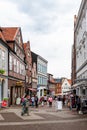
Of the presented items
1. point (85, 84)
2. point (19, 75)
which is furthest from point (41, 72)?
point (85, 84)

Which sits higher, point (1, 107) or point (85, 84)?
point (85, 84)

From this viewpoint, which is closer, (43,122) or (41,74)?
(43,122)

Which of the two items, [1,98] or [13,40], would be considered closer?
[1,98]

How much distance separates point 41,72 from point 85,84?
204 feet

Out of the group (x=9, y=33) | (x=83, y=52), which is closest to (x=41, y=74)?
(x=9, y=33)

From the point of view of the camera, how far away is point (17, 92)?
52.8m

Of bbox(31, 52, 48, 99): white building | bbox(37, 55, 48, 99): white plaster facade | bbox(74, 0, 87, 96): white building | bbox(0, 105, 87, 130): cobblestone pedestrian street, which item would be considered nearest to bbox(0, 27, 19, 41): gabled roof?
bbox(74, 0, 87, 96): white building

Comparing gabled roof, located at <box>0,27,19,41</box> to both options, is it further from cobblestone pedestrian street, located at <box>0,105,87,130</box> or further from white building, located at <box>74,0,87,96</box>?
cobblestone pedestrian street, located at <box>0,105,87,130</box>

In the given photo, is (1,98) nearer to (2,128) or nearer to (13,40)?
(13,40)

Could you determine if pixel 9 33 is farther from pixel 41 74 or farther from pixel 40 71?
pixel 41 74

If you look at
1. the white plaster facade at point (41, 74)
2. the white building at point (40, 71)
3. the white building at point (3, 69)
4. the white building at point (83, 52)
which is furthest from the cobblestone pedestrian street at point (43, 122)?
the white plaster facade at point (41, 74)

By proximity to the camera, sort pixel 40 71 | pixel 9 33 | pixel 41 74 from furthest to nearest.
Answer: pixel 41 74 → pixel 40 71 → pixel 9 33

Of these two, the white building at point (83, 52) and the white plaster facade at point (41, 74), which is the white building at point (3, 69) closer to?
the white building at point (83, 52)

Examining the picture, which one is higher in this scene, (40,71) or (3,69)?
(40,71)
